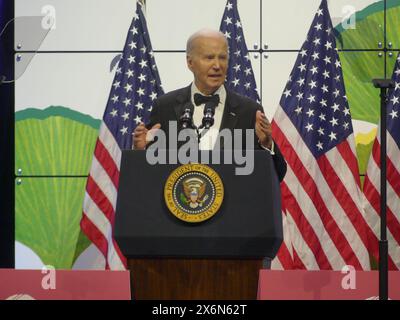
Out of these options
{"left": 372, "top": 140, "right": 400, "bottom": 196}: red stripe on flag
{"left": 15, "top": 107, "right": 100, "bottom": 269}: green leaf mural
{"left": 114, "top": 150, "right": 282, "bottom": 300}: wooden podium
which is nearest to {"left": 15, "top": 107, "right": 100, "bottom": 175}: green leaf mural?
{"left": 15, "top": 107, "right": 100, "bottom": 269}: green leaf mural

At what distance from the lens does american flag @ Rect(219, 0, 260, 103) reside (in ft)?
21.5

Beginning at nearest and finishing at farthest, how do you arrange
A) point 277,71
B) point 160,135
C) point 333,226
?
point 160,135
point 333,226
point 277,71

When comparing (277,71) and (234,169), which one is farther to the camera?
(277,71)

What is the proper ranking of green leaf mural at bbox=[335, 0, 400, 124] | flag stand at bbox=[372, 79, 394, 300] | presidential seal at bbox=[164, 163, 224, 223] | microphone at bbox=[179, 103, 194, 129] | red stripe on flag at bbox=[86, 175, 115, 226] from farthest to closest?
green leaf mural at bbox=[335, 0, 400, 124]
red stripe on flag at bbox=[86, 175, 115, 226]
microphone at bbox=[179, 103, 194, 129]
presidential seal at bbox=[164, 163, 224, 223]
flag stand at bbox=[372, 79, 394, 300]

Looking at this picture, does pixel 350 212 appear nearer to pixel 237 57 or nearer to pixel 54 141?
pixel 237 57

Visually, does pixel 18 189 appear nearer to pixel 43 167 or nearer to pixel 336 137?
pixel 43 167

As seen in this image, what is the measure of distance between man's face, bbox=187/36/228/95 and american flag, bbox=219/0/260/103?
4.91ft

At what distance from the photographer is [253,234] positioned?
13.1ft

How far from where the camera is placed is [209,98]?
4930 mm

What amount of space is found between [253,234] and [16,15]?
146 inches

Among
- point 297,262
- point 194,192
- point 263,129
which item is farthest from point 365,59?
point 194,192

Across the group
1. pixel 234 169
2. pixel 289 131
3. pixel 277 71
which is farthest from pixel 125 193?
pixel 277 71

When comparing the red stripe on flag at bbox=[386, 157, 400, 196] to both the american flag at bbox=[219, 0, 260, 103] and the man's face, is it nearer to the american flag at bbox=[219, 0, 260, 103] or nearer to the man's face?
the american flag at bbox=[219, 0, 260, 103]

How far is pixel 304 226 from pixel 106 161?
5.25ft
